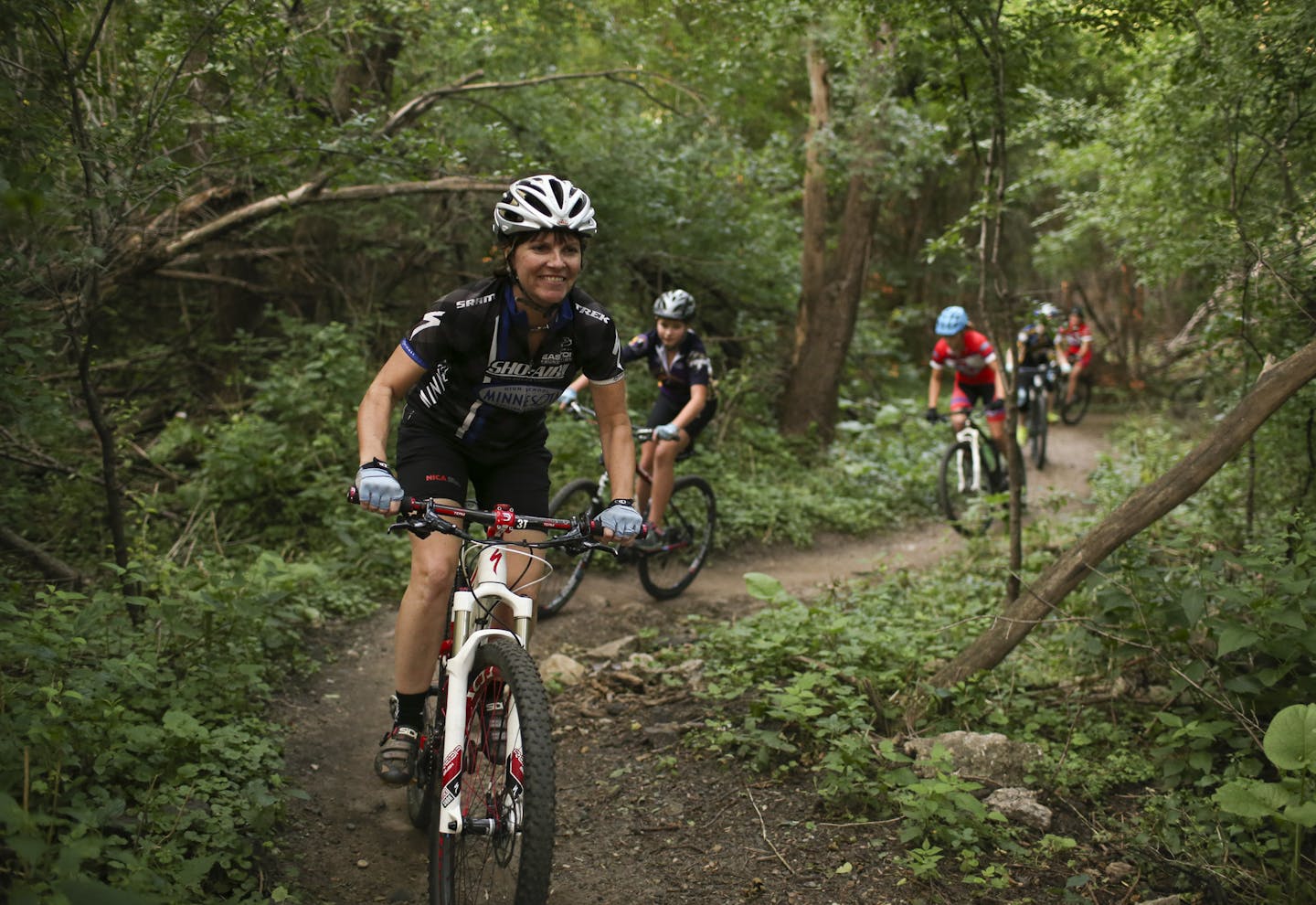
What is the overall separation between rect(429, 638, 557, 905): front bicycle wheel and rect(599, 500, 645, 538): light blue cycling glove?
50cm

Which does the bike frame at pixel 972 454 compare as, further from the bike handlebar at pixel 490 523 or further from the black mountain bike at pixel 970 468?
the bike handlebar at pixel 490 523

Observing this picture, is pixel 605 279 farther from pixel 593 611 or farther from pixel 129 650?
pixel 129 650

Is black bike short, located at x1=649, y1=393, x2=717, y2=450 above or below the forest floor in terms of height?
above

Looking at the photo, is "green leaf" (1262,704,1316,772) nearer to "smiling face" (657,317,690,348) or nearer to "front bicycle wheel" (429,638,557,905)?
"front bicycle wheel" (429,638,557,905)

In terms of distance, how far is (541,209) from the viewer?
346 centimetres

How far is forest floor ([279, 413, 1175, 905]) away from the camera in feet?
11.9

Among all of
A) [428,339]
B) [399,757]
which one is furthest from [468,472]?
[399,757]

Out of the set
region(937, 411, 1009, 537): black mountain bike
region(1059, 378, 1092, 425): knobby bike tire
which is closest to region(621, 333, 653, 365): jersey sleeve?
region(937, 411, 1009, 537): black mountain bike

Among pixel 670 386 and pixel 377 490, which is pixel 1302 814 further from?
pixel 670 386

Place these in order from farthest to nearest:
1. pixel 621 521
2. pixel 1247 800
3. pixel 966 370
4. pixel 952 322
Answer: pixel 966 370, pixel 952 322, pixel 1247 800, pixel 621 521

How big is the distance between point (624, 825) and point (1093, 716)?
2531 mm

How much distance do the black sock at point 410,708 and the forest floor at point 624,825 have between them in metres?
0.60

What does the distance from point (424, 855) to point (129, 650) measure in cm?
170

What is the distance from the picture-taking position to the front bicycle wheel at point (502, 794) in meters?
2.69
